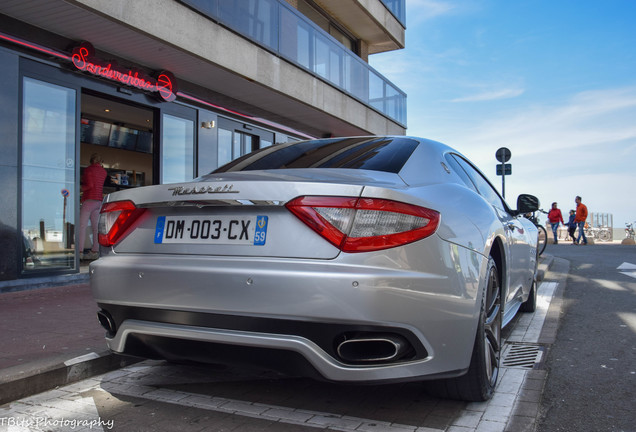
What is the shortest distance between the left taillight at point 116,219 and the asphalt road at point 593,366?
88.1 inches

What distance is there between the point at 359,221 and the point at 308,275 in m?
0.31

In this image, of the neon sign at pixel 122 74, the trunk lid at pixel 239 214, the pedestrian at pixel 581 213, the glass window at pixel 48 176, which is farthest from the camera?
the pedestrian at pixel 581 213

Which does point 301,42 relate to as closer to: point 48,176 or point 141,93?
point 141,93

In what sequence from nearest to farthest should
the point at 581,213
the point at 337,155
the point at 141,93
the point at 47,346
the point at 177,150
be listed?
the point at 337,155, the point at 47,346, the point at 141,93, the point at 177,150, the point at 581,213

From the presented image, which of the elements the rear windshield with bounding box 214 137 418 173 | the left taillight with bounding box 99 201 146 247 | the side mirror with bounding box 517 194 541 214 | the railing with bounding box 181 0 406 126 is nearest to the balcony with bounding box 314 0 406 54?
the railing with bounding box 181 0 406 126

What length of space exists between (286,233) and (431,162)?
1.13 metres

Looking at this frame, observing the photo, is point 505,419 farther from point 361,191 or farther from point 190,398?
point 190,398

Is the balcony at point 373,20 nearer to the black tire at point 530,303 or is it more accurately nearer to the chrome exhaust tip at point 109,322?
the black tire at point 530,303

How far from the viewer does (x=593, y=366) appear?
3693 millimetres

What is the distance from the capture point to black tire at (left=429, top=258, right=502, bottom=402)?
2721 mm

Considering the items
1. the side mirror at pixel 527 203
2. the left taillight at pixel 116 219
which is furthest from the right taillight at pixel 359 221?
the side mirror at pixel 527 203

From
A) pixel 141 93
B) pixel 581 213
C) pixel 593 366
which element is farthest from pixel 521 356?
pixel 581 213

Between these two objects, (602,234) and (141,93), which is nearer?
(141,93)

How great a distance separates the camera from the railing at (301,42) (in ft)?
30.9
